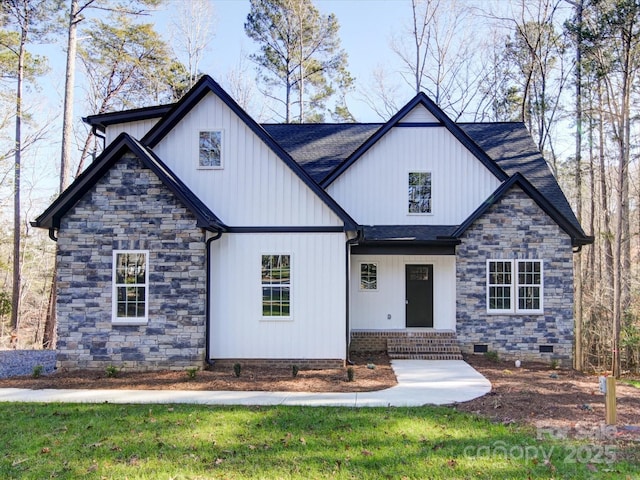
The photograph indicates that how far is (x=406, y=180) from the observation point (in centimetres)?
1334

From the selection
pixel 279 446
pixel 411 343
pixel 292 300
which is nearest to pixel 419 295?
pixel 411 343

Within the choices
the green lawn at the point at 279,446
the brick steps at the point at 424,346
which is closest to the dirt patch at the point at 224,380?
the green lawn at the point at 279,446

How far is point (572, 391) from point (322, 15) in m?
23.6

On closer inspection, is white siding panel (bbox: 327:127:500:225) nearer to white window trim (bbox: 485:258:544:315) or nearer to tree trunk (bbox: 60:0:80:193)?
white window trim (bbox: 485:258:544:315)

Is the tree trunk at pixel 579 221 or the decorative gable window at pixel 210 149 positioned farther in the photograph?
the tree trunk at pixel 579 221

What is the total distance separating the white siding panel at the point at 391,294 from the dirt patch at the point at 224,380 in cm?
296

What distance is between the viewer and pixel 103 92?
22094mm

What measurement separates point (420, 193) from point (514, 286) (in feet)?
11.9

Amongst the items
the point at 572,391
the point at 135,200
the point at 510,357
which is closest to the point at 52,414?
the point at 135,200

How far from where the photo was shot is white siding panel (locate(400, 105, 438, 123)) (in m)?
13.4

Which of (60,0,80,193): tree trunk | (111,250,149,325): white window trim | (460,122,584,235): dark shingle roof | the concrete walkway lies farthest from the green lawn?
(60,0,80,193): tree trunk

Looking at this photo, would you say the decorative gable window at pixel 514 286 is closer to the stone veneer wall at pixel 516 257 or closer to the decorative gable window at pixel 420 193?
the stone veneer wall at pixel 516 257

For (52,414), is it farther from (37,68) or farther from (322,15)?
(322,15)

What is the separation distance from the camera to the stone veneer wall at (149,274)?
9539 mm
